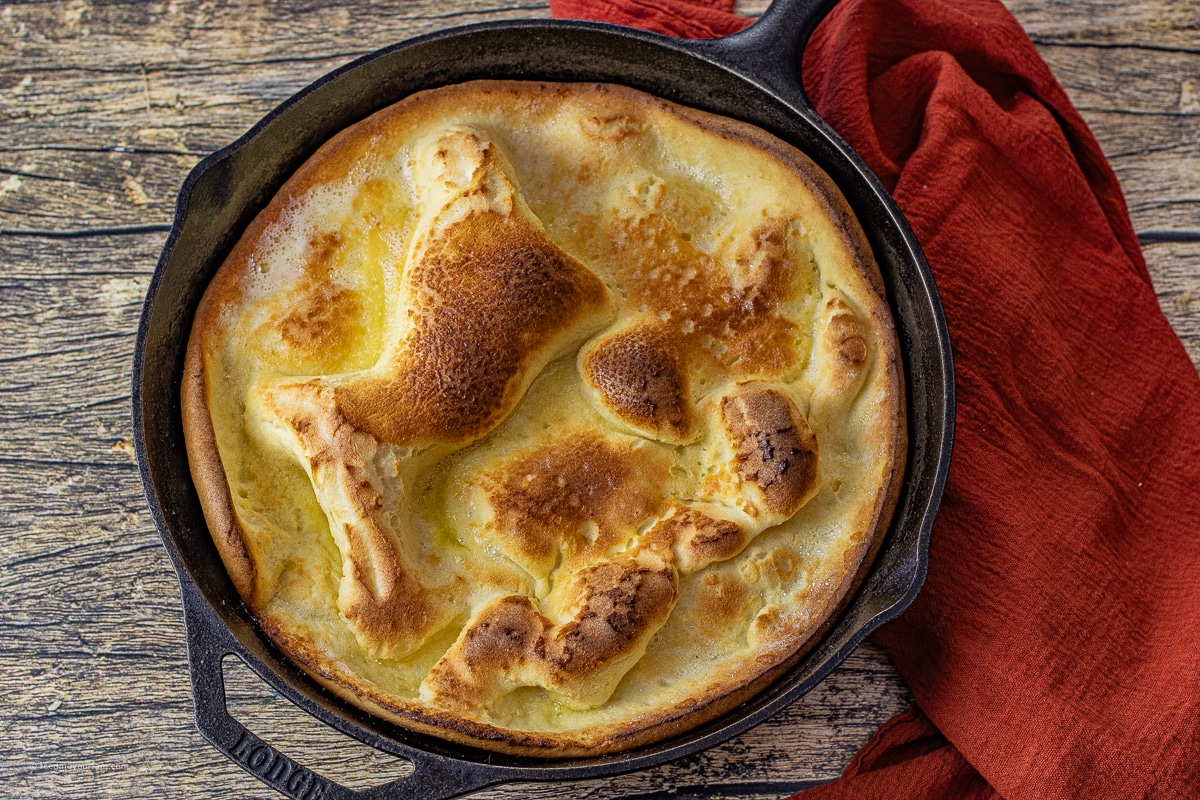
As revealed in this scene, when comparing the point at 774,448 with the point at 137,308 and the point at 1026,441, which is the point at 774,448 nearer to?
the point at 1026,441

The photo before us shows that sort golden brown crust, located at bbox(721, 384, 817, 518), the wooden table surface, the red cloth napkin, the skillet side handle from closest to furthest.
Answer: golden brown crust, located at bbox(721, 384, 817, 518) → the skillet side handle → the red cloth napkin → the wooden table surface

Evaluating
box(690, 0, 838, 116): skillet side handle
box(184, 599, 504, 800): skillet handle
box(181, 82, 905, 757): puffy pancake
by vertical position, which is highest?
box(690, 0, 838, 116): skillet side handle

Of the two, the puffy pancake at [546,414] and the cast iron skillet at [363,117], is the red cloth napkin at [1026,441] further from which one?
the puffy pancake at [546,414]

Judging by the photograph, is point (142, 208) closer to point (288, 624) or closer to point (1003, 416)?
point (288, 624)

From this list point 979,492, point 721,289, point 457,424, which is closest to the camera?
point 457,424

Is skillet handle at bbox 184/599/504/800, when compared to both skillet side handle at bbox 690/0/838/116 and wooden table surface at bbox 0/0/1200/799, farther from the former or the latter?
skillet side handle at bbox 690/0/838/116

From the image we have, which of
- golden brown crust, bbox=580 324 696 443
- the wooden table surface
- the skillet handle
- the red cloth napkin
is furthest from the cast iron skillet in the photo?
golden brown crust, bbox=580 324 696 443

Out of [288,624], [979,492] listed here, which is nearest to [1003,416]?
[979,492]
